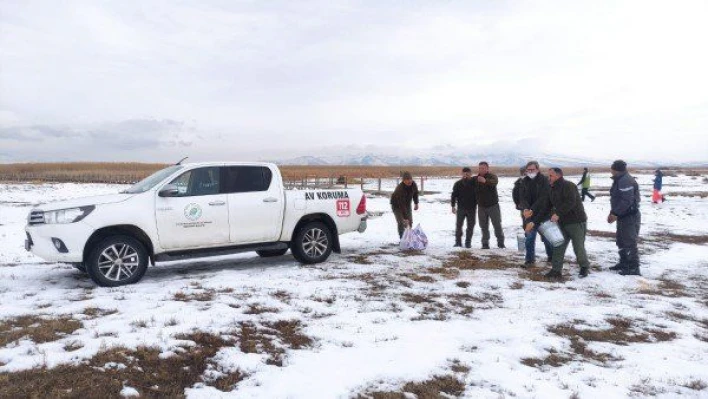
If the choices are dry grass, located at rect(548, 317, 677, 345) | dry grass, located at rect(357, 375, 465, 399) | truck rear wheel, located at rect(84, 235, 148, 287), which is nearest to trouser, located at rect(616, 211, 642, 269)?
dry grass, located at rect(548, 317, 677, 345)

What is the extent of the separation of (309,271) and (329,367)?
4107 millimetres

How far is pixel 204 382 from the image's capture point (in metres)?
4.07

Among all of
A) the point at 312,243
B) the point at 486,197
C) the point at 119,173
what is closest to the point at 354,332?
the point at 312,243

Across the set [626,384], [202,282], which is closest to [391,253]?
[202,282]

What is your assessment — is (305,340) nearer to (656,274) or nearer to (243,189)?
(243,189)

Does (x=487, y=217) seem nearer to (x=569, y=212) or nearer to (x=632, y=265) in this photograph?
(x=569, y=212)

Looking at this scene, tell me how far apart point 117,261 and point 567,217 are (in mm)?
7530

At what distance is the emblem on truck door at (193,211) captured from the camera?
7750 millimetres

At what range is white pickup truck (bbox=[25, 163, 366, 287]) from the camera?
6969 mm

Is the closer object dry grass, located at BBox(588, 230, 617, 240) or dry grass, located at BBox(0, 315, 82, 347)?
dry grass, located at BBox(0, 315, 82, 347)

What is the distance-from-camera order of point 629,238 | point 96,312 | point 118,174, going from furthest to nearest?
point 118,174, point 629,238, point 96,312

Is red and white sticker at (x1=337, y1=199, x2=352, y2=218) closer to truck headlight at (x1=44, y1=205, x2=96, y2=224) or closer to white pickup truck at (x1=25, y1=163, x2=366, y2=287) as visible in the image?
white pickup truck at (x1=25, y1=163, x2=366, y2=287)

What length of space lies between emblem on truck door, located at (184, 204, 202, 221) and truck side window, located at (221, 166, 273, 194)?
58cm

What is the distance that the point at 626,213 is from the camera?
339 inches
